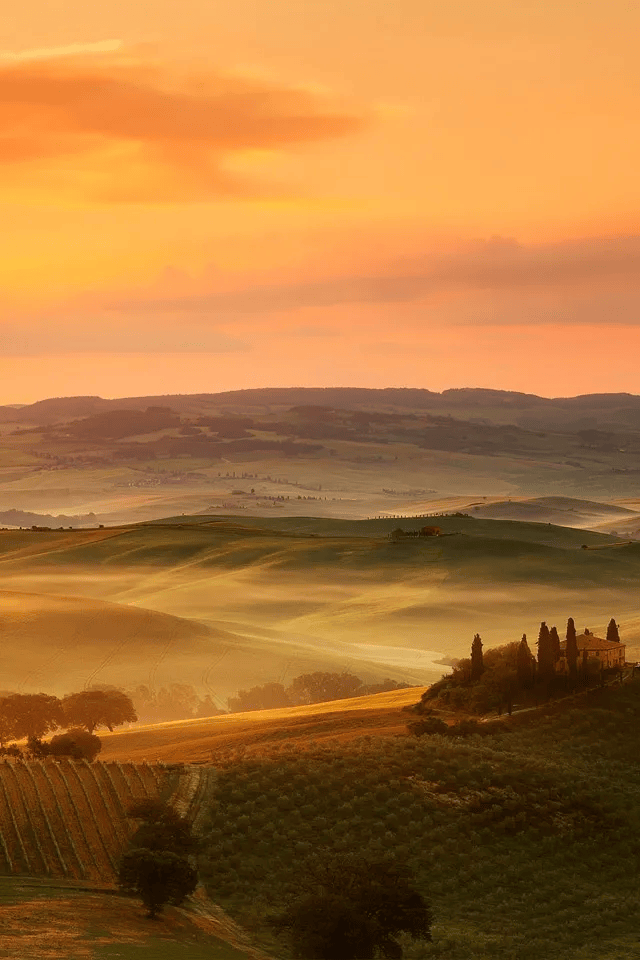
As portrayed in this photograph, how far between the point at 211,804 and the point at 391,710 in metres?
28.0

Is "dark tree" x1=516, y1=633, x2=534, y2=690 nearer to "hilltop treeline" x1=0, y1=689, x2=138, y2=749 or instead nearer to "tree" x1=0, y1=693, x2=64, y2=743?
"hilltop treeline" x1=0, y1=689, x2=138, y2=749

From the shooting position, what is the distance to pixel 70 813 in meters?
65.1

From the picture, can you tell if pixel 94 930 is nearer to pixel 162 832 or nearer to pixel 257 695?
pixel 162 832

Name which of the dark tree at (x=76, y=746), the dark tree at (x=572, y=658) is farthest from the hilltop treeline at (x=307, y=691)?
the dark tree at (x=76, y=746)

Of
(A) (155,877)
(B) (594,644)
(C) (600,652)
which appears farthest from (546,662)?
(A) (155,877)

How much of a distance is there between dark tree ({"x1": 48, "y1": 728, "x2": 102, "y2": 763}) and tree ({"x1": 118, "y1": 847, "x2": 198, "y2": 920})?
83.3 feet

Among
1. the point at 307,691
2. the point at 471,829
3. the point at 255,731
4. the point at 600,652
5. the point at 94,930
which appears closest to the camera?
the point at 94,930

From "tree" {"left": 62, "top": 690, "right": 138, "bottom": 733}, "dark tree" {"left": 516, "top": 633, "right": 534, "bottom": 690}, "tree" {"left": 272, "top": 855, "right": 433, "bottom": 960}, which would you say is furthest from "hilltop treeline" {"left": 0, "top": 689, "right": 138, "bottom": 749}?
"tree" {"left": 272, "top": 855, "right": 433, "bottom": 960}

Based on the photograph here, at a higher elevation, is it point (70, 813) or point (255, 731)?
point (70, 813)

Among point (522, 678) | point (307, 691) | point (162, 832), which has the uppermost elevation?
point (522, 678)

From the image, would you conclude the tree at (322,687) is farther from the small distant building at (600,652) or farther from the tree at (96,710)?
the small distant building at (600,652)

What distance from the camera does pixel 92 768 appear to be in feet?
241

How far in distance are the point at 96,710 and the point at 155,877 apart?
5845cm

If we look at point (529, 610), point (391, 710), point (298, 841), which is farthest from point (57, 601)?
point (298, 841)
